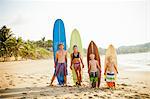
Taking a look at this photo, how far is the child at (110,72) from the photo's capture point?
4.28 metres

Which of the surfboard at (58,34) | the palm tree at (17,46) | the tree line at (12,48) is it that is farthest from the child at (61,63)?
the palm tree at (17,46)

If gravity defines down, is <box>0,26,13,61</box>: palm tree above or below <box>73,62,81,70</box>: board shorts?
above

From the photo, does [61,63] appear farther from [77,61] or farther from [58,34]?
[58,34]

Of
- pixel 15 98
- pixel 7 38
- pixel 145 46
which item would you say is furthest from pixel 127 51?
pixel 15 98

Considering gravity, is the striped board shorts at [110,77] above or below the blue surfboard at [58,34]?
below

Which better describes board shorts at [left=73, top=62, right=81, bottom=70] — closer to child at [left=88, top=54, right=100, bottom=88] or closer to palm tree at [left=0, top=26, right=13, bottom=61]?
child at [left=88, top=54, right=100, bottom=88]

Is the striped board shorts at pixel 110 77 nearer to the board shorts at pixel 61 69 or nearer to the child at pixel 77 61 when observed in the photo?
the child at pixel 77 61

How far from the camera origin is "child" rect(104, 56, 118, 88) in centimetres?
428

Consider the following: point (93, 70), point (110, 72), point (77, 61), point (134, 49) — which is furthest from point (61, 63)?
point (134, 49)

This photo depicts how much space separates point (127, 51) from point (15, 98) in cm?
2067

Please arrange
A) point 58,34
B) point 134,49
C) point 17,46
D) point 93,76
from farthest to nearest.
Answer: point 134,49
point 17,46
point 58,34
point 93,76

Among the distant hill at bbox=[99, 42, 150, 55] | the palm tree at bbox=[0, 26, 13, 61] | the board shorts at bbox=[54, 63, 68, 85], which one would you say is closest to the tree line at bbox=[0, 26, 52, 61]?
the palm tree at bbox=[0, 26, 13, 61]

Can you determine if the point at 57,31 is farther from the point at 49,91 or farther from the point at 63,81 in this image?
the point at 49,91

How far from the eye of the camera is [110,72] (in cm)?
435
